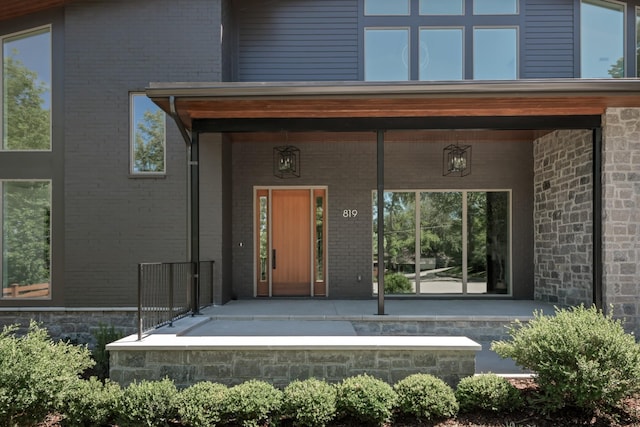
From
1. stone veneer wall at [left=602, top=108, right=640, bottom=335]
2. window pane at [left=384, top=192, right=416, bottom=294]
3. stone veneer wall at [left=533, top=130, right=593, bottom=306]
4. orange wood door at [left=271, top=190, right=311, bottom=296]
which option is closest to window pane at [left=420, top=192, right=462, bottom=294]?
window pane at [left=384, top=192, right=416, bottom=294]

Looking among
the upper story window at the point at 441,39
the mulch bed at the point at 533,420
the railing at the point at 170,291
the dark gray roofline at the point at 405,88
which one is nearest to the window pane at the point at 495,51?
the upper story window at the point at 441,39

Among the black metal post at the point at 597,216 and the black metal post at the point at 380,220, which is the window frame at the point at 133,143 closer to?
the black metal post at the point at 380,220

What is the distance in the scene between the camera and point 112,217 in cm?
764

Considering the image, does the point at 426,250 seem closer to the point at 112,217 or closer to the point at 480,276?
the point at 480,276

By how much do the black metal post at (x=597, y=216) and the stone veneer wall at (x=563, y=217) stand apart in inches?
16.1

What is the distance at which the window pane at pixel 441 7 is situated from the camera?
865cm

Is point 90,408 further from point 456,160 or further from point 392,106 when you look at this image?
point 456,160


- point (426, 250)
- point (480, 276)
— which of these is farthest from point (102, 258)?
point (480, 276)

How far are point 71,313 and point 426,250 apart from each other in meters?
6.57

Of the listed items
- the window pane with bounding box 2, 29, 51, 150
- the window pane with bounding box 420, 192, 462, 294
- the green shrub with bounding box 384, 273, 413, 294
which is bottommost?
the green shrub with bounding box 384, 273, 413, 294

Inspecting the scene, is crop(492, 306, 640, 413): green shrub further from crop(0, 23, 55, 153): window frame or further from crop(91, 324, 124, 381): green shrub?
crop(0, 23, 55, 153): window frame

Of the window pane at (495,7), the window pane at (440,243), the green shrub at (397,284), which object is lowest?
the green shrub at (397,284)

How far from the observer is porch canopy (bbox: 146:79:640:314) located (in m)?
5.86

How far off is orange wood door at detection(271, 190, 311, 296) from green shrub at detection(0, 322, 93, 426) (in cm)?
495
